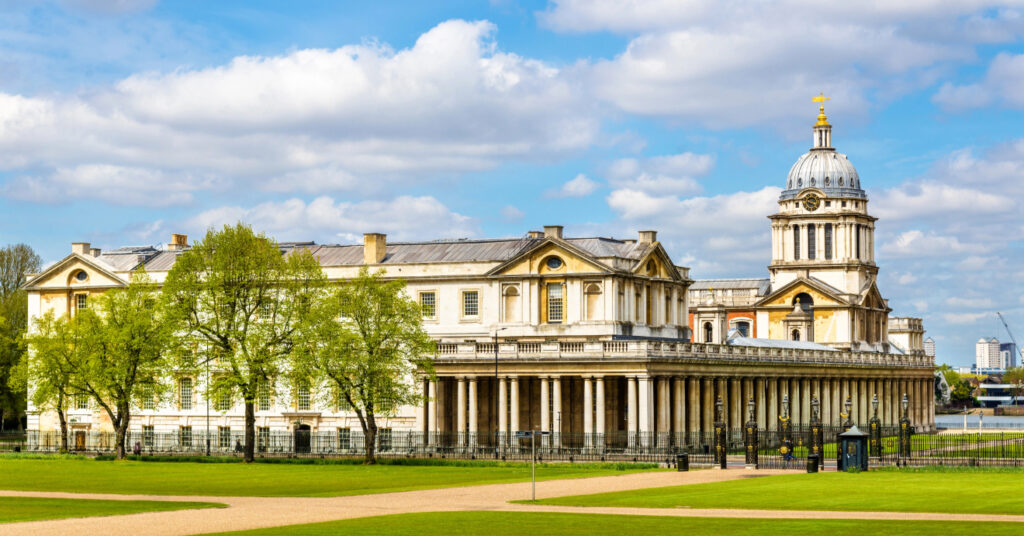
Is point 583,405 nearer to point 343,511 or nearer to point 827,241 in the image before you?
point 343,511

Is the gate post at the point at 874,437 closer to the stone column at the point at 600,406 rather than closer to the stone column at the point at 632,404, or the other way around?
the stone column at the point at 632,404

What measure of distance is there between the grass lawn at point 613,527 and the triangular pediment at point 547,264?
58.8 m

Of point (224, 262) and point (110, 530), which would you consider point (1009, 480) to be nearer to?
point (110, 530)

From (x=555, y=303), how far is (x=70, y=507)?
58148 mm

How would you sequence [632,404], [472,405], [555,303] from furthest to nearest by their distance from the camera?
[555,303], [472,405], [632,404]

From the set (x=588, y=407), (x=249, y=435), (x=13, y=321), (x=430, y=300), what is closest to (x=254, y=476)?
(x=249, y=435)

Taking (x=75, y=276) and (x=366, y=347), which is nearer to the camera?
(x=366, y=347)

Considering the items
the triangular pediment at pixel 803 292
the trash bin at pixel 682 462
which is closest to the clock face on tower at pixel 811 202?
the triangular pediment at pixel 803 292

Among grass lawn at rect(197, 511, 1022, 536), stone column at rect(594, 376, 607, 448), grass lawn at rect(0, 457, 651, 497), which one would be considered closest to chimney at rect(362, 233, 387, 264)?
stone column at rect(594, 376, 607, 448)

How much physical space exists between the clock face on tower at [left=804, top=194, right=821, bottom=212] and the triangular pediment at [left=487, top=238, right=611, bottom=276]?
199ft

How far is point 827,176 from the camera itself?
161000 millimetres

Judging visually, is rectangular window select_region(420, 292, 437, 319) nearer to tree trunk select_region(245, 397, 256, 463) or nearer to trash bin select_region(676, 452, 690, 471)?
tree trunk select_region(245, 397, 256, 463)

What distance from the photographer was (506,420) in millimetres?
99875

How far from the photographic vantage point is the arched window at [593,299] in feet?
345
